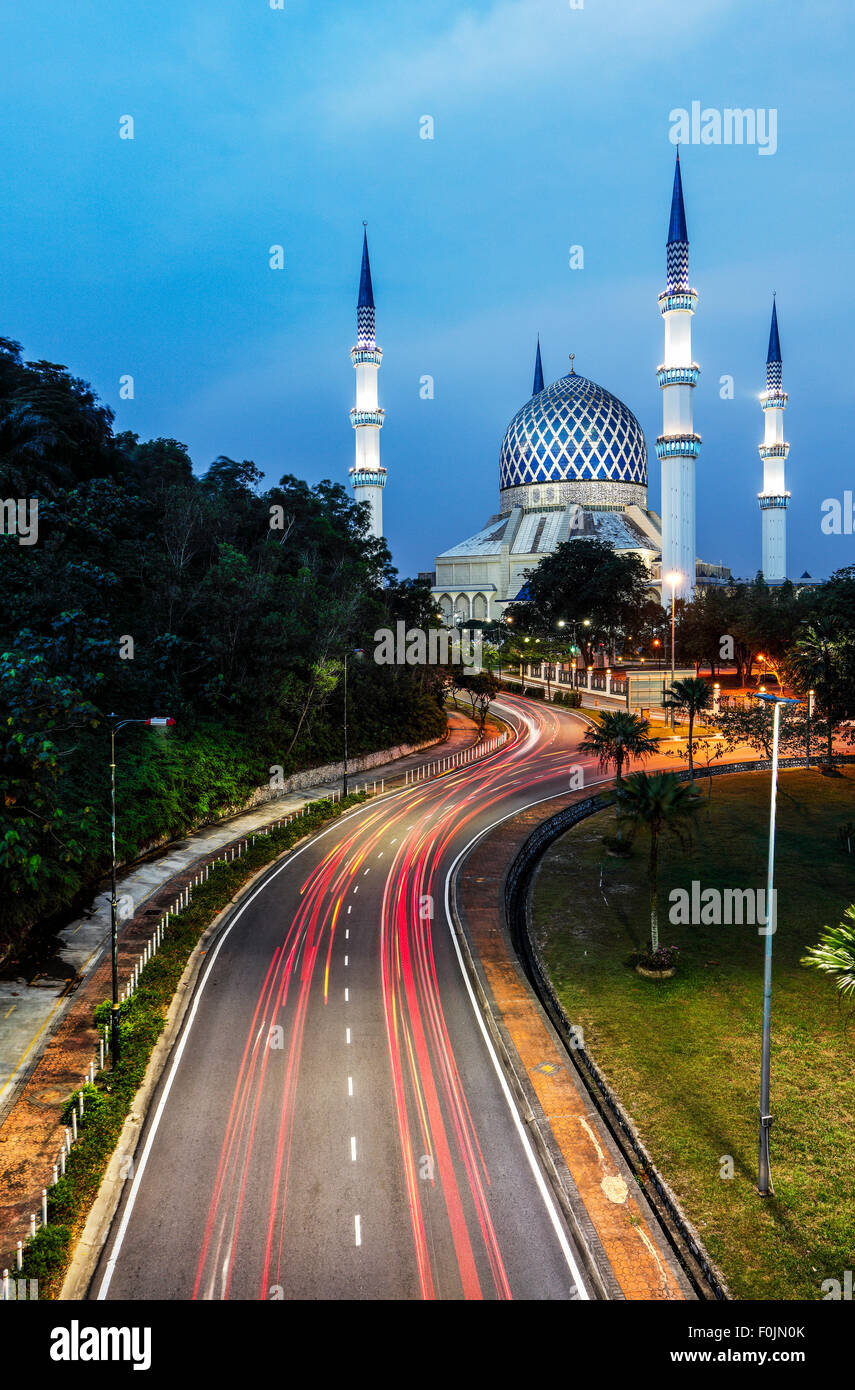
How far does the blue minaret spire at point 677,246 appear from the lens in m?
84.4

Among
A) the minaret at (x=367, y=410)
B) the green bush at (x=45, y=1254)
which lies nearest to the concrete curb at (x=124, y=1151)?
the green bush at (x=45, y=1254)

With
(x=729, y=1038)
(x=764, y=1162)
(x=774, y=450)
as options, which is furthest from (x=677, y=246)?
(x=764, y=1162)

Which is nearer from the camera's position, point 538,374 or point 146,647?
point 146,647

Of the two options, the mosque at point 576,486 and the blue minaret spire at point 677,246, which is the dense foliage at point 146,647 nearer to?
the mosque at point 576,486

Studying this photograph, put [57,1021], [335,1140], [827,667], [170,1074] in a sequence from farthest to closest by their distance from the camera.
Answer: [827,667]
[57,1021]
[170,1074]
[335,1140]

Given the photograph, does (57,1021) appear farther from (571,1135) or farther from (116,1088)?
(571,1135)

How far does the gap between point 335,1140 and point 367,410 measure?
285ft

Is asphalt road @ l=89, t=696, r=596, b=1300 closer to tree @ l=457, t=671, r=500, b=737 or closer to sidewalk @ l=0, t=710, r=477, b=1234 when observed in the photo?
sidewalk @ l=0, t=710, r=477, b=1234

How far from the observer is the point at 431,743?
2566 inches

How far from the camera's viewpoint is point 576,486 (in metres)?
120

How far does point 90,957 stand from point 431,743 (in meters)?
39.0

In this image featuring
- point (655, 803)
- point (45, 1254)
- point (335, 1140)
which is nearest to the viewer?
point (45, 1254)

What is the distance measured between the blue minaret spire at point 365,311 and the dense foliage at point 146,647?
104 ft
